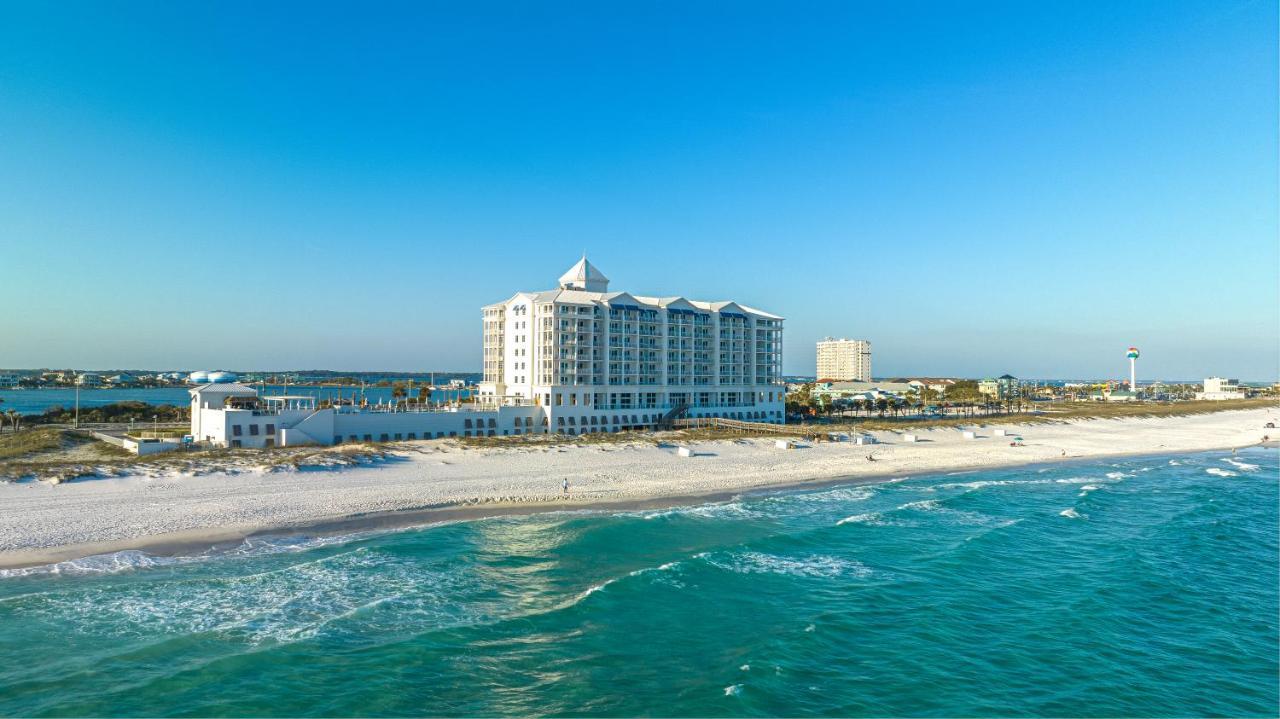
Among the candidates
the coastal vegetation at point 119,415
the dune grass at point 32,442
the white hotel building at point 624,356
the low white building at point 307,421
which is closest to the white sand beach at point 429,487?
the low white building at point 307,421

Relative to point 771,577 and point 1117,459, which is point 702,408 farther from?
point 771,577

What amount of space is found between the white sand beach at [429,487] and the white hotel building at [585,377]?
30.0 feet

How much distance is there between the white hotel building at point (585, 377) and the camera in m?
60.3

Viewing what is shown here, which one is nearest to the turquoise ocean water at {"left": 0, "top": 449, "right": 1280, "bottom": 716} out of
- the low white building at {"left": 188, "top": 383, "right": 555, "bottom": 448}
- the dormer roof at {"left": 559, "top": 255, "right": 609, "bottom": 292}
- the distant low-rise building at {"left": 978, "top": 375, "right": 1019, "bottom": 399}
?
the low white building at {"left": 188, "top": 383, "right": 555, "bottom": 448}

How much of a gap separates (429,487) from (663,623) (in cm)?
2435

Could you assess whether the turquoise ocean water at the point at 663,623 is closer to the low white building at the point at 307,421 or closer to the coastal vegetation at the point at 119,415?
the low white building at the point at 307,421

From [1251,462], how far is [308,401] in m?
92.1

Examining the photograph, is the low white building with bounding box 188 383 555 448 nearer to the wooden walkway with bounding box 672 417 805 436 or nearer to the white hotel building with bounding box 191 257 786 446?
the white hotel building with bounding box 191 257 786 446

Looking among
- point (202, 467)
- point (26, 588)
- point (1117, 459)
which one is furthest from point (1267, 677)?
point (1117, 459)

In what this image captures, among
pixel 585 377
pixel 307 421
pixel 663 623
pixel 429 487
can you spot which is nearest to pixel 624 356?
Answer: pixel 585 377

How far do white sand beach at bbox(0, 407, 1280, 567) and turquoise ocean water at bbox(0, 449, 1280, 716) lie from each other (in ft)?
11.2

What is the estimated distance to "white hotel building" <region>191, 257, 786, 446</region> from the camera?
2373 inches

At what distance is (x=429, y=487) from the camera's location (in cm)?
4344

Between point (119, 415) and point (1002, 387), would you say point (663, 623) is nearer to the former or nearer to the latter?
point (119, 415)
